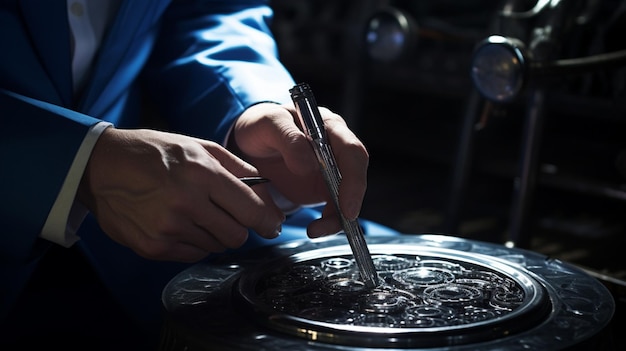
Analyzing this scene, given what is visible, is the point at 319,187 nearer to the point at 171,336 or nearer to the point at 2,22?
the point at 171,336

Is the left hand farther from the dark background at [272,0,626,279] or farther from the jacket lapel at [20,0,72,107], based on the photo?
the dark background at [272,0,626,279]

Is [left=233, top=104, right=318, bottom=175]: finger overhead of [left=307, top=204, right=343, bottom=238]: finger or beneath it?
overhead

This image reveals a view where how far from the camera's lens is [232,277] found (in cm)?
82

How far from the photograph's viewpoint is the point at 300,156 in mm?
864

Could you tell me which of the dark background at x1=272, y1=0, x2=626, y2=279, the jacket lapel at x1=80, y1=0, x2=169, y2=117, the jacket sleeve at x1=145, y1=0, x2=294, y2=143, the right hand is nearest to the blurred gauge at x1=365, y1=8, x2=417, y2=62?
the dark background at x1=272, y1=0, x2=626, y2=279

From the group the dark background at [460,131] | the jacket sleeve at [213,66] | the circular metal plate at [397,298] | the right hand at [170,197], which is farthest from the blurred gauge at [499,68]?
the right hand at [170,197]

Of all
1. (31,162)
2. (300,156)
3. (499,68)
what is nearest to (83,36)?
(31,162)

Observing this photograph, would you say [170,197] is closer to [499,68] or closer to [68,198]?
[68,198]

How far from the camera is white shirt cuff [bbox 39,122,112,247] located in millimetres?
842

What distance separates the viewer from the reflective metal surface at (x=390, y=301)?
644mm

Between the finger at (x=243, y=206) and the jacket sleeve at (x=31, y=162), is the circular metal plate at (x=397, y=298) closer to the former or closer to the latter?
the finger at (x=243, y=206)

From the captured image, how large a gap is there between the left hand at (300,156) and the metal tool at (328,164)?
0.04ft

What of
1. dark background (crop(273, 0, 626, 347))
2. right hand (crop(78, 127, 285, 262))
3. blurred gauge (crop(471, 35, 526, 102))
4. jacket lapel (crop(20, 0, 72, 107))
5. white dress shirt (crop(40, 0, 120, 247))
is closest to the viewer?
right hand (crop(78, 127, 285, 262))

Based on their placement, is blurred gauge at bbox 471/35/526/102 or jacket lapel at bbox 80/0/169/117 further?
blurred gauge at bbox 471/35/526/102
